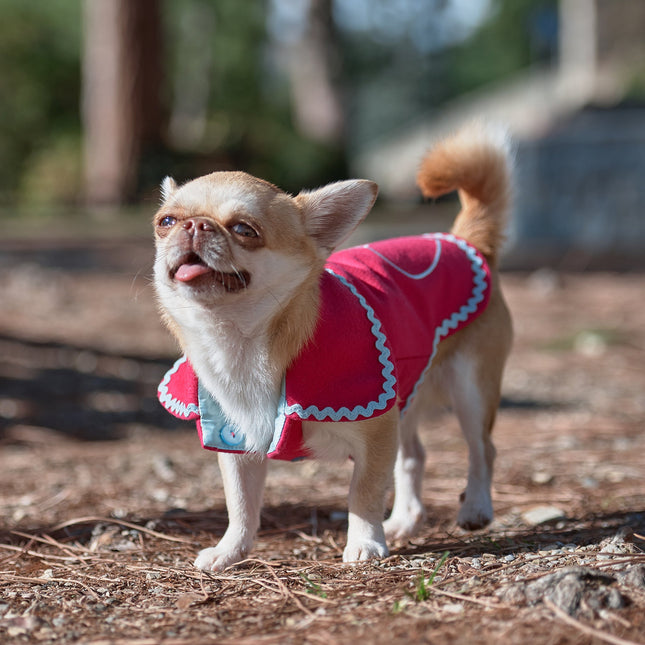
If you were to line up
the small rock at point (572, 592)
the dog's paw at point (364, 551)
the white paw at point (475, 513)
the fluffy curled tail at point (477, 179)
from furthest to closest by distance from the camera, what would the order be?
the fluffy curled tail at point (477, 179) → the white paw at point (475, 513) → the dog's paw at point (364, 551) → the small rock at point (572, 592)

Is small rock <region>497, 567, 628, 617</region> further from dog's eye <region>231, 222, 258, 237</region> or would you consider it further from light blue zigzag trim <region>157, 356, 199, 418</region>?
dog's eye <region>231, 222, 258, 237</region>

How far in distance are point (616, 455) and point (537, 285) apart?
5.04m

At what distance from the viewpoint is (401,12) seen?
45.3m

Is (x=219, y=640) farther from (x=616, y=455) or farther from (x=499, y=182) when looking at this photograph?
(x=616, y=455)

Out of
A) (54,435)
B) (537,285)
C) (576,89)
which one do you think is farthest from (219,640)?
(576,89)

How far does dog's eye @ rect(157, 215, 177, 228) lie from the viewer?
8.86 ft

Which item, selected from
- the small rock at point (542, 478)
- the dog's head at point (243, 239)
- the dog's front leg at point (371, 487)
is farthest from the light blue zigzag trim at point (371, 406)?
the small rock at point (542, 478)

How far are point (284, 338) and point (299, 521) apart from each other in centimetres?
110

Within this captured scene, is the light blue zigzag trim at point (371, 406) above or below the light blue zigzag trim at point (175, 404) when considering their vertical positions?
above

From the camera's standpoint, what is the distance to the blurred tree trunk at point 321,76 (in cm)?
1917

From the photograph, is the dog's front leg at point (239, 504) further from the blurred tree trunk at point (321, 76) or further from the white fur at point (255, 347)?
the blurred tree trunk at point (321, 76)

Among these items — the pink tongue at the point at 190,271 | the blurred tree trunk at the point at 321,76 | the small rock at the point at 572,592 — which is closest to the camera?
the small rock at the point at 572,592

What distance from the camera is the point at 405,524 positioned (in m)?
3.36

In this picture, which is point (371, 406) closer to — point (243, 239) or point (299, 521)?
point (243, 239)
